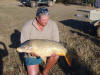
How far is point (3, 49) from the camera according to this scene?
629 cm

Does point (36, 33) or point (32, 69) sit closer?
point (36, 33)

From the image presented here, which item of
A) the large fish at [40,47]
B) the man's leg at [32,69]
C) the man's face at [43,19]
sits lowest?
the man's leg at [32,69]

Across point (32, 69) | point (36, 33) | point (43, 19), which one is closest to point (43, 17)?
point (43, 19)

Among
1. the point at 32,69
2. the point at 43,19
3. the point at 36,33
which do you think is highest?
the point at 43,19

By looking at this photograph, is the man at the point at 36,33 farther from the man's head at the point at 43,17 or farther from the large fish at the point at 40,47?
the large fish at the point at 40,47

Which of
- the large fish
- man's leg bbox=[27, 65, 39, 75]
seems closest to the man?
man's leg bbox=[27, 65, 39, 75]

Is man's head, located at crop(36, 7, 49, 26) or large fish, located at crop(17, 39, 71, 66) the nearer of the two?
large fish, located at crop(17, 39, 71, 66)

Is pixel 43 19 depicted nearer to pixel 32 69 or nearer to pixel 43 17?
pixel 43 17

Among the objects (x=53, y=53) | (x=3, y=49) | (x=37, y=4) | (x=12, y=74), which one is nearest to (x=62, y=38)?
(x=3, y=49)

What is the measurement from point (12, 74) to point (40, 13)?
1.63 m

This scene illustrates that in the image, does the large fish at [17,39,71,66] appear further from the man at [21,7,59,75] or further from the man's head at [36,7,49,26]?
the man's head at [36,7,49,26]

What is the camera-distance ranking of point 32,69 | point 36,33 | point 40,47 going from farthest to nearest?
point 32,69, point 36,33, point 40,47

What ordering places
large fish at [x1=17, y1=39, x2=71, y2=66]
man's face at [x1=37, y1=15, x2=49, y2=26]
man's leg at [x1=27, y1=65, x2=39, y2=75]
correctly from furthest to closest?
1. man's leg at [x1=27, y1=65, x2=39, y2=75]
2. man's face at [x1=37, y1=15, x2=49, y2=26]
3. large fish at [x1=17, y1=39, x2=71, y2=66]

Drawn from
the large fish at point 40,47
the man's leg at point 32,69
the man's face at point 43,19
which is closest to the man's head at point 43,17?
the man's face at point 43,19
